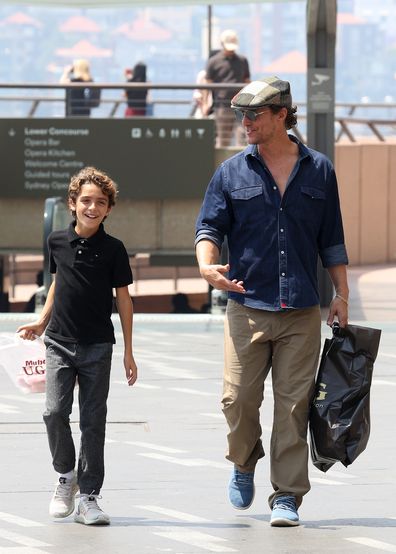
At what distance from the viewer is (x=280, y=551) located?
6273 millimetres

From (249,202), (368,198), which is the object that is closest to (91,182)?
(249,202)

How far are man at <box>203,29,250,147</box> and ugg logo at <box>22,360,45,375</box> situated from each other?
13392 mm

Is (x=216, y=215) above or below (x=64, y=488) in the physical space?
above

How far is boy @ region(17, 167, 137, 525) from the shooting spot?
263 inches

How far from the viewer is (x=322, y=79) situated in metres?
15.7

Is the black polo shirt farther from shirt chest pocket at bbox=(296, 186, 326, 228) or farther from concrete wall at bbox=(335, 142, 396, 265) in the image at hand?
concrete wall at bbox=(335, 142, 396, 265)

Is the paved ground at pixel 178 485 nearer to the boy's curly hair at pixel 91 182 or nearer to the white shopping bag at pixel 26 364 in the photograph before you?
the white shopping bag at pixel 26 364

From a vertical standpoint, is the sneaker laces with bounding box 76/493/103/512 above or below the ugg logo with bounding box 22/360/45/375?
below

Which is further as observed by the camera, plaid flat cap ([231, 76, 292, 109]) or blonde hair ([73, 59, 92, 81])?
blonde hair ([73, 59, 92, 81])

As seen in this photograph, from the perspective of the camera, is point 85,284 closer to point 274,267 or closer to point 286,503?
point 274,267

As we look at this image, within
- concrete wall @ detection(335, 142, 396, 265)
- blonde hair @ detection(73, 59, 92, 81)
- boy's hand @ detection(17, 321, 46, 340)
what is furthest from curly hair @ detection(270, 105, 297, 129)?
concrete wall @ detection(335, 142, 396, 265)

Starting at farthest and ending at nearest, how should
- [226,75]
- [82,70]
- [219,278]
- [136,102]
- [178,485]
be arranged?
1. [82,70]
2. [136,102]
3. [226,75]
4. [178,485]
5. [219,278]

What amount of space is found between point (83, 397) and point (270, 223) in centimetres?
103

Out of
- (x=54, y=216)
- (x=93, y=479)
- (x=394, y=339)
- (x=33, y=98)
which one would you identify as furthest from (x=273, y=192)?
(x=33, y=98)
